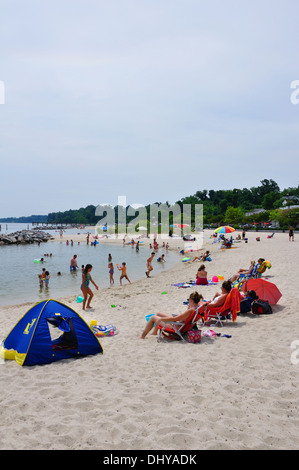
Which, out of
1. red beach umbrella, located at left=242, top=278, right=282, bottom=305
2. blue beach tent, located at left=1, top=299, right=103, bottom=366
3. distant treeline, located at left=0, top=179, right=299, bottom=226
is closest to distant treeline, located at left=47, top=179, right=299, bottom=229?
distant treeline, located at left=0, top=179, right=299, bottom=226

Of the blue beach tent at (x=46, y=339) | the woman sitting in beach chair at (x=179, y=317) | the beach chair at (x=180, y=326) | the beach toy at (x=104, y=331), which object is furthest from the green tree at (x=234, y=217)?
the blue beach tent at (x=46, y=339)

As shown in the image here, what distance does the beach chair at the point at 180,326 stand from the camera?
6828mm

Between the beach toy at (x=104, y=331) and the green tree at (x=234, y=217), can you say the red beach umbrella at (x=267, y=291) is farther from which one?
the green tree at (x=234, y=217)

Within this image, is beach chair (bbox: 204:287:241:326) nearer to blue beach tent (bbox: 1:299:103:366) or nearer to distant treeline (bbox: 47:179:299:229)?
blue beach tent (bbox: 1:299:103:366)

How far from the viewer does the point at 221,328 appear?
25.3 feet

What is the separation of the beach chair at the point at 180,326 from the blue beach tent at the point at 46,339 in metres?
1.58

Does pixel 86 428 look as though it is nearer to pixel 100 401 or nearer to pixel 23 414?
pixel 100 401

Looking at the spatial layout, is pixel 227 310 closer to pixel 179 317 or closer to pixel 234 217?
pixel 179 317

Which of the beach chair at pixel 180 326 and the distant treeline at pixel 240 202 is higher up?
the distant treeline at pixel 240 202

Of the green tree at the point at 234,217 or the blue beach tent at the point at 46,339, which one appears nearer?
the blue beach tent at the point at 46,339

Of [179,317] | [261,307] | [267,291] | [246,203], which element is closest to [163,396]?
[179,317]
